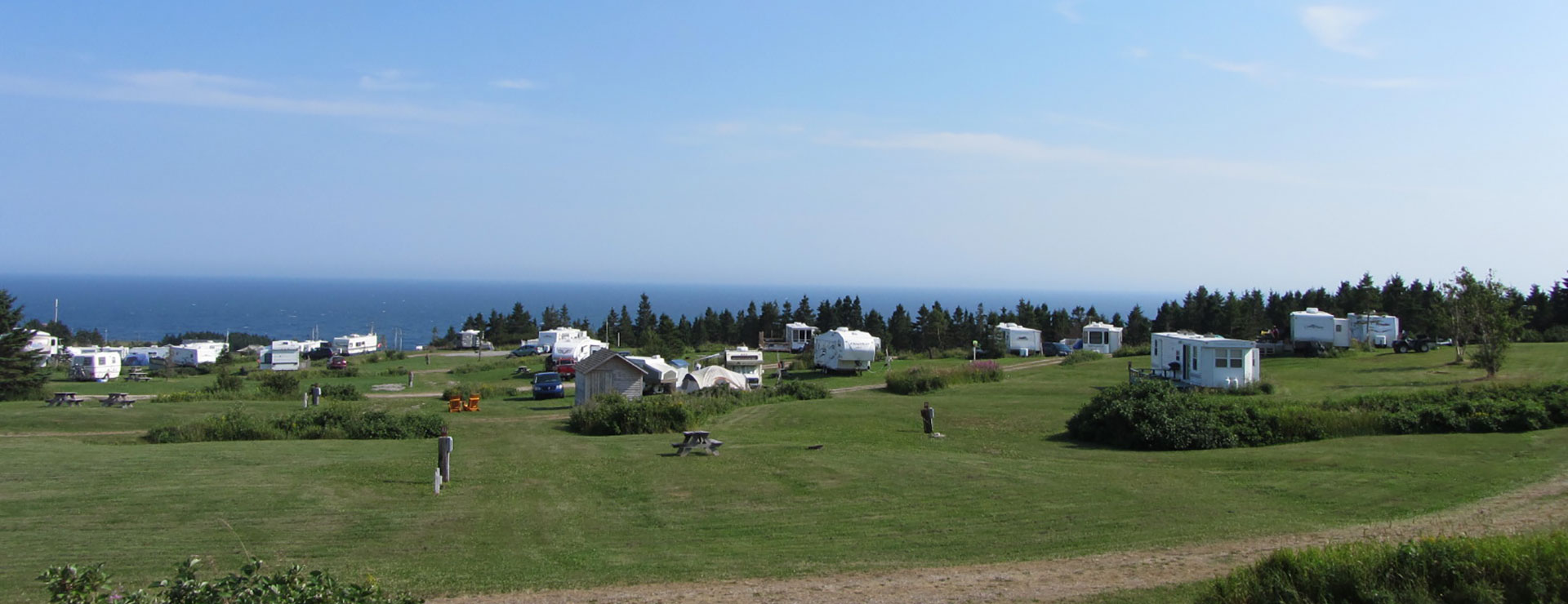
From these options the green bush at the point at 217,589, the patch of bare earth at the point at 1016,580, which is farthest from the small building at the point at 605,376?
the green bush at the point at 217,589

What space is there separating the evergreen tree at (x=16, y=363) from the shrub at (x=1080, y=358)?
45376mm

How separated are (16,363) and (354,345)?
30263mm

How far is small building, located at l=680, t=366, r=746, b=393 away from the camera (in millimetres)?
35625

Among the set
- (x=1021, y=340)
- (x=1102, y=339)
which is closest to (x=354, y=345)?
(x=1021, y=340)

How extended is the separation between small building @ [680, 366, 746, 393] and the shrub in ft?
63.2

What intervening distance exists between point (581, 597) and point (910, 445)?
12.8 metres

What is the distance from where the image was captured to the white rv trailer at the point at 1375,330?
49.2m

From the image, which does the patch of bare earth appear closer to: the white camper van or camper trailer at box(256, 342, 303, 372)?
camper trailer at box(256, 342, 303, 372)

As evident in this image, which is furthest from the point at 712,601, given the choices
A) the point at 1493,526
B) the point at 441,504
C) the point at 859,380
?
the point at 859,380

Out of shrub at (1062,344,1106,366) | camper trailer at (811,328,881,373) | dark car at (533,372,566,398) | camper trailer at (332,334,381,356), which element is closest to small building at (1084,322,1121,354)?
shrub at (1062,344,1106,366)

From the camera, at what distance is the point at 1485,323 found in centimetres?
3625

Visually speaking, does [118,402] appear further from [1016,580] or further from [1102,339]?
[1102,339]

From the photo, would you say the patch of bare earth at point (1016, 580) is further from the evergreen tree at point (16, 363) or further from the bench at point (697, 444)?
the evergreen tree at point (16, 363)

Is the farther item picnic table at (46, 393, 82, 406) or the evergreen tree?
the evergreen tree
